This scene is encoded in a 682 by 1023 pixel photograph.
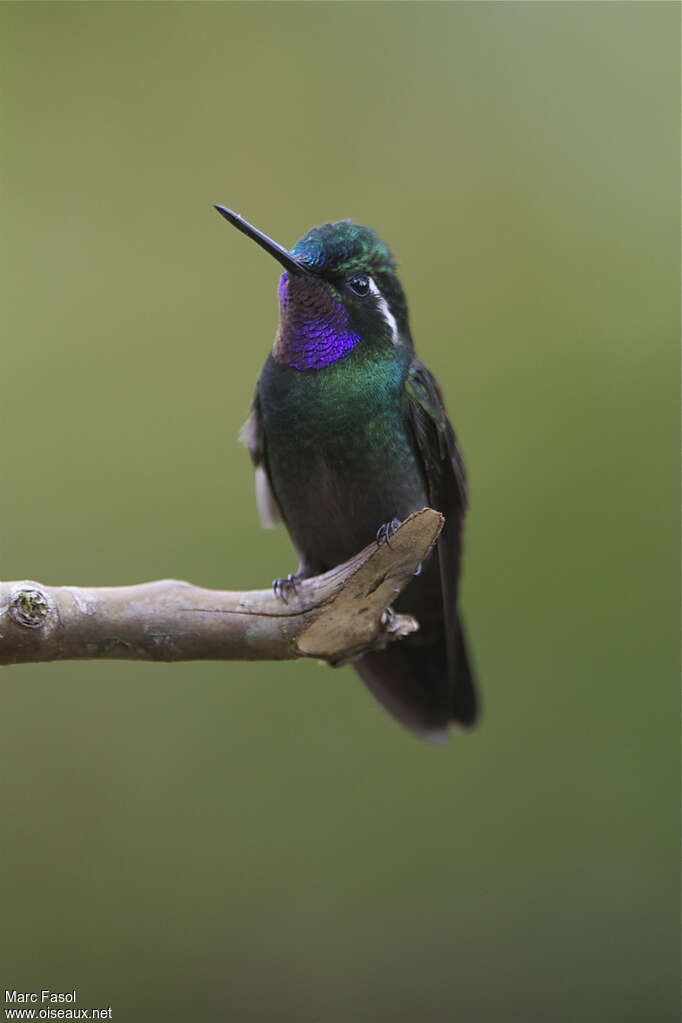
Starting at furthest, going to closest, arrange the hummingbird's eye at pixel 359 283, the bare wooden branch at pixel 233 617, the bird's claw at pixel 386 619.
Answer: the hummingbird's eye at pixel 359 283 < the bird's claw at pixel 386 619 < the bare wooden branch at pixel 233 617

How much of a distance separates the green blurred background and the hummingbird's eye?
1.72m

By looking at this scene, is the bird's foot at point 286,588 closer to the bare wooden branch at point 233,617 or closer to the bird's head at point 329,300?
the bare wooden branch at point 233,617

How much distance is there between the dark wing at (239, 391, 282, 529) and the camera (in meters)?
3.45

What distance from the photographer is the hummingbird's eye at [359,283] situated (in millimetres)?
3213

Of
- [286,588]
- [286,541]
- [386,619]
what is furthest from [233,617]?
[286,541]

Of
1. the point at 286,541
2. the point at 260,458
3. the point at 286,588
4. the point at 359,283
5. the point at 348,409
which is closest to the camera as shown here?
the point at 286,588

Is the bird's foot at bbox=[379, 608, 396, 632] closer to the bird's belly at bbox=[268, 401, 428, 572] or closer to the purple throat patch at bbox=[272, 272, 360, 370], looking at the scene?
the bird's belly at bbox=[268, 401, 428, 572]

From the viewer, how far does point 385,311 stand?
3283 millimetres

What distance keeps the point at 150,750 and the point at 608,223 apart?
11.0 feet

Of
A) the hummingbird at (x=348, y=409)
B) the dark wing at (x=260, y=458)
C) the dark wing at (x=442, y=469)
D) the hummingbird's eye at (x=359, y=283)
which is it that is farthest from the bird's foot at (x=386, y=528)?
the hummingbird's eye at (x=359, y=283)

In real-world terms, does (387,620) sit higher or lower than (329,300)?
lower

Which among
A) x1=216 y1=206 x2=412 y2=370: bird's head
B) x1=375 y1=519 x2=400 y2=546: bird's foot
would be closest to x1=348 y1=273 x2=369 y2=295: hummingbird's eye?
x1=216 y1=206 x2=412 y2=370: bird's head

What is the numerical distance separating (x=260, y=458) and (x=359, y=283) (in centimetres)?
67

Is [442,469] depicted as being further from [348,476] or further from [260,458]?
[260,458]
